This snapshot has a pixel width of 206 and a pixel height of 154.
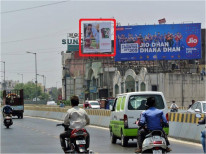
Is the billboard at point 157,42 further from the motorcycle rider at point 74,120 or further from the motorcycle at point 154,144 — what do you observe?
the motorcycle at point 154,144

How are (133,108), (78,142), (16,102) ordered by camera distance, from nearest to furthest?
(78,142), (133,108), (16,102)

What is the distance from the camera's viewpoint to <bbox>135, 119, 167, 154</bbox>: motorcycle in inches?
496

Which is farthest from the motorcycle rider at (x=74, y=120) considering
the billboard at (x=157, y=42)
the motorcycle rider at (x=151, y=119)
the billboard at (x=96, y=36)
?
the billboard at (x=96, y=36)

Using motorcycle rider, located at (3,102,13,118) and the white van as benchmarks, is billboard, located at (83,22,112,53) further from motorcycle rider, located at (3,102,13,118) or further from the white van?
the white van

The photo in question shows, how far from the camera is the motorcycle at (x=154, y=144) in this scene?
1260cm

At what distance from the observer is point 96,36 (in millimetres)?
88125

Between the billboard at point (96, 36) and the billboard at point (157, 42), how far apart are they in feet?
25.9

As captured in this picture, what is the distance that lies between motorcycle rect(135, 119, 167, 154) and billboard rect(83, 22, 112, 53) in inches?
2974

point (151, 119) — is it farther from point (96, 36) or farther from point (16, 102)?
point (96, 36)

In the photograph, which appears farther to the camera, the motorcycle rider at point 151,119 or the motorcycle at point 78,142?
the motorcycle rider at point 151,119

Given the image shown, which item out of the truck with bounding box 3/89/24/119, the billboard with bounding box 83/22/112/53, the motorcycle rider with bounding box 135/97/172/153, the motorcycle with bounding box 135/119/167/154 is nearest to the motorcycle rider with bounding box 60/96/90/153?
the motorcycle rider with bounding box 135/97/172/153

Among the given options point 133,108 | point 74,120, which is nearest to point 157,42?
point 133,108

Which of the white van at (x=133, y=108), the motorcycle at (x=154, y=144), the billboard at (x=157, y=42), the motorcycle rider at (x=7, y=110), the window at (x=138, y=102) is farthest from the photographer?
the billboard at (x=157, y=42)

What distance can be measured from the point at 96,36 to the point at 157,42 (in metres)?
11.0
